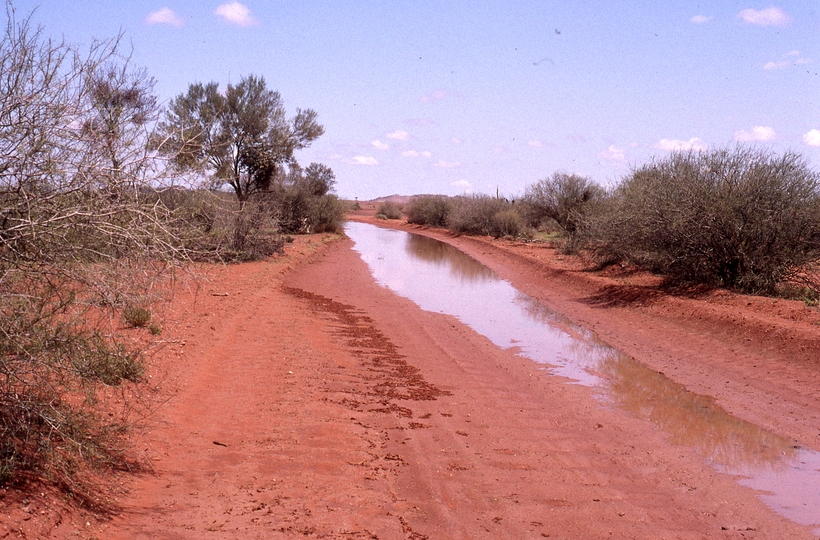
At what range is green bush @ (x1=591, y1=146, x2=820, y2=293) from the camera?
16.7 metres

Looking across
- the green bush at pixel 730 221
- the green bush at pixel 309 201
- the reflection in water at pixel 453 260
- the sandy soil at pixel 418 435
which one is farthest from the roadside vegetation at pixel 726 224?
the green bush at pixel 309 201

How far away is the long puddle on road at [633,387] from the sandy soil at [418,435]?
13.0 inches

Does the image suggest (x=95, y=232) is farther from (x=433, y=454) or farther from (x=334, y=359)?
(x=334, y=359)

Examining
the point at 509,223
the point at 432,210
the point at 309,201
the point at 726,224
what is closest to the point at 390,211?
the point at 432,210

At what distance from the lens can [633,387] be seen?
35.5ft

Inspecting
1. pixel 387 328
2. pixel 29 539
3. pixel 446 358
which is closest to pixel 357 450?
pixel 29 539

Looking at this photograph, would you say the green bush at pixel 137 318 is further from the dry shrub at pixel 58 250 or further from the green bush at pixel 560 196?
the green bush at pixel 560 196

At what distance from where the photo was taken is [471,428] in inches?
317

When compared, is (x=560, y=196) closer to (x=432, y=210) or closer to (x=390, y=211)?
(x=432, y=210)

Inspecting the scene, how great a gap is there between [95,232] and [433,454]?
3953 millimetres

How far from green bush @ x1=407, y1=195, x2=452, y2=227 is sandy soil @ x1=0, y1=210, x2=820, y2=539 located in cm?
5322

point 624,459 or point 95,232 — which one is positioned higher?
point 95,232

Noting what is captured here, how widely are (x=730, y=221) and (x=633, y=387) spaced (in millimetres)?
8292

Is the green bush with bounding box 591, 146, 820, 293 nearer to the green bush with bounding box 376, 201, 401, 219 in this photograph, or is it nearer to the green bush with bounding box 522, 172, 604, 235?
the green bush with bounding box 522, 172, 604, 235
